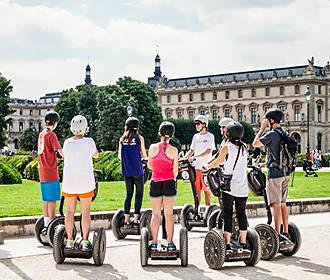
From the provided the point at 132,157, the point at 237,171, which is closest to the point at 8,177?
the point at 132,157

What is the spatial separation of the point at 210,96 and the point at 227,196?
109498 mm

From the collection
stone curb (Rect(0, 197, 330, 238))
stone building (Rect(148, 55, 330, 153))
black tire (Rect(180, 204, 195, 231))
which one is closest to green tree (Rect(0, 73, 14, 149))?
stone building (Rect(148, 55, 330, 153))

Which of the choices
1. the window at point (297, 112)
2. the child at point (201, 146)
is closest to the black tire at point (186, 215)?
the child at point (201, 146)

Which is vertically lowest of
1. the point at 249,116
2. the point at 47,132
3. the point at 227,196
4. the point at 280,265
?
the point at 280,265

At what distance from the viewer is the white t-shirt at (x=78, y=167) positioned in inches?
296

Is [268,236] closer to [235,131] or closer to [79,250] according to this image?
[235,131]

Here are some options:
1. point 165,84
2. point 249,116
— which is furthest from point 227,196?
point 165,84

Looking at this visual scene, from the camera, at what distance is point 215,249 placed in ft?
24.1

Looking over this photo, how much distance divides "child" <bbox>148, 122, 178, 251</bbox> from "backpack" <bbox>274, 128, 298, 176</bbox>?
4.59 ft

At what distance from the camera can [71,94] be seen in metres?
76.8

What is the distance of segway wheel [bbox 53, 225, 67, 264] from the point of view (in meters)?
7.53

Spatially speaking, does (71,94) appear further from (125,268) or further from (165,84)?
(125,268)

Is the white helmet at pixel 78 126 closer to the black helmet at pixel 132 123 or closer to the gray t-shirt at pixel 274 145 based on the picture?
the black helmet at pixel 132 123

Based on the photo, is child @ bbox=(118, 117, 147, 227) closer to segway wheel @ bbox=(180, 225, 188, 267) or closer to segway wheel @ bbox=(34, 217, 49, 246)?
segway wheel @ bbox=(34, 217, 49, 246)
